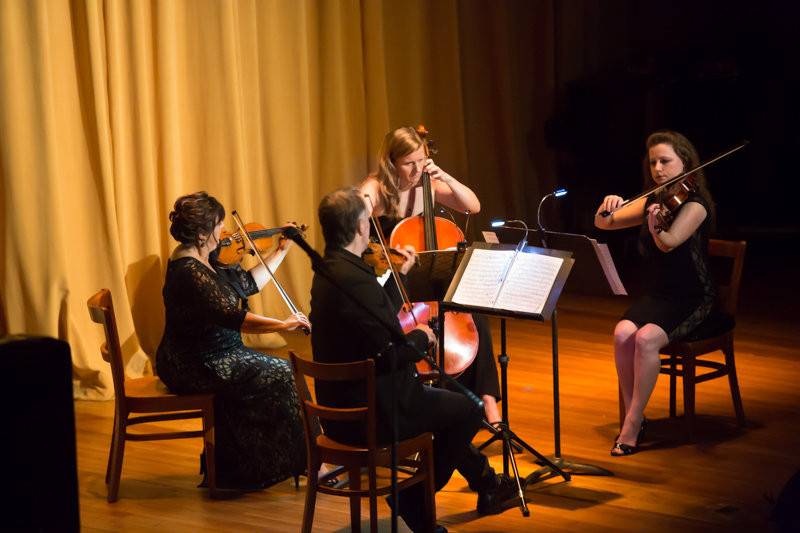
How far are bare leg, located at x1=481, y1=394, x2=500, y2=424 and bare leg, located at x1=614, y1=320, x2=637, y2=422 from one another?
0.51 m

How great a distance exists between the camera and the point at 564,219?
29.3ft

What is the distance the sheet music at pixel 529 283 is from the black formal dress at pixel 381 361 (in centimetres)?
33

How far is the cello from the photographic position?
12.8 feet

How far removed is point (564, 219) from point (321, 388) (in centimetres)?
598

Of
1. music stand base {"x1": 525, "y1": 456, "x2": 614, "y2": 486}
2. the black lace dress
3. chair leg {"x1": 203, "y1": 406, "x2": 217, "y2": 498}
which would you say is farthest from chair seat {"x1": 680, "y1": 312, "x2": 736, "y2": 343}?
chair leg {"x1": 203, "y1": 406, "x2": 217, "y2": 498}

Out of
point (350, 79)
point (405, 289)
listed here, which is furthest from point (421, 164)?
point (350, 79)

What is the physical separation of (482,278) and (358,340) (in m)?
0.56

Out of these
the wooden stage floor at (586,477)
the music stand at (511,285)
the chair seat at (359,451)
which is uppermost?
the music stand at (511,285)

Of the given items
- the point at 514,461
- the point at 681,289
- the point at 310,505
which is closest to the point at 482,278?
the point at 514,461

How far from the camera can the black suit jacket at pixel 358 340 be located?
3104 millimetres

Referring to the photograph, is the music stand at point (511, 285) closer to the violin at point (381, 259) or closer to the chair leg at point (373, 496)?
the violin at point (381, 259)

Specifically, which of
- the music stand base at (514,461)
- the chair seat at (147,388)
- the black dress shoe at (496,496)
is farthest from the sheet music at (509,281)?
the chair seat at (147,388)

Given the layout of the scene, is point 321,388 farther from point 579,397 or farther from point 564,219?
point 564,219

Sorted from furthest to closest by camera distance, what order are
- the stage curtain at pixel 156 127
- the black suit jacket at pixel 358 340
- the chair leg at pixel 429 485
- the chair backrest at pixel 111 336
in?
1. the stage curtain at pixel 156 127
2. the chair backrest at pixel 111 336
3. the chair leg at pixel 429 485
4. the black suit jacket at pixel 358 340
